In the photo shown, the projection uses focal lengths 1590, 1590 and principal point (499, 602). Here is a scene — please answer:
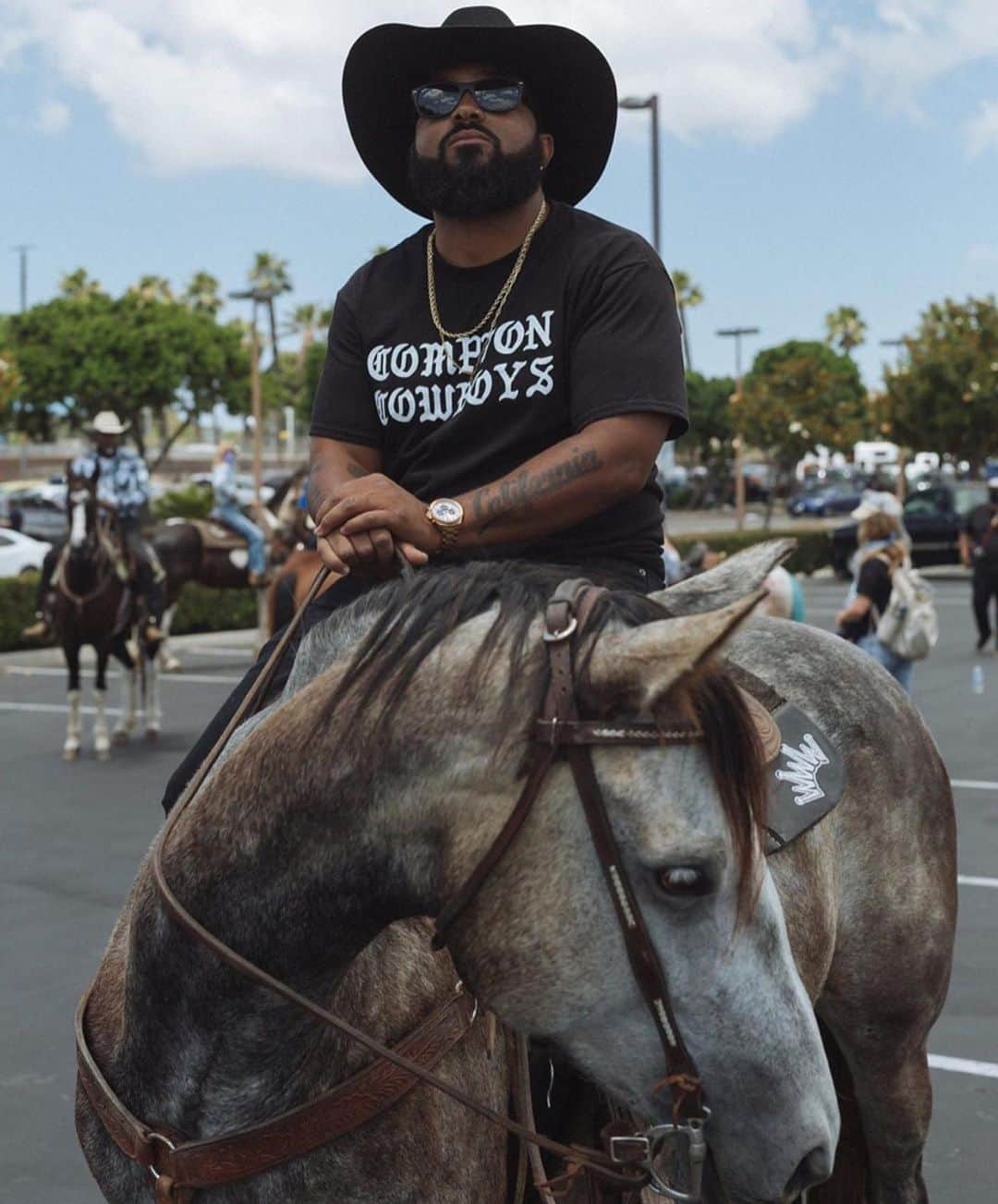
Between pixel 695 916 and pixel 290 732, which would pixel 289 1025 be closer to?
pixel 290 732

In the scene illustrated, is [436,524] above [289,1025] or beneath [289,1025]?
above

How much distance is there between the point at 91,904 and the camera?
26.9ft

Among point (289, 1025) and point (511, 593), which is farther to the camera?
point (289, 1025)

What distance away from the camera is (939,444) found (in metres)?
42.0

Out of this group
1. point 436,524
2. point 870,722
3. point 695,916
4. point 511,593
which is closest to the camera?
point 695,916

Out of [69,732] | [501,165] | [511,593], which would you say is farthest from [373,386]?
[69,732]

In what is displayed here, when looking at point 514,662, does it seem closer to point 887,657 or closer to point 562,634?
point 562,634

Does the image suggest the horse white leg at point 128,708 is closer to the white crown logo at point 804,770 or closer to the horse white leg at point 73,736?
the horse white leg at point 73,736

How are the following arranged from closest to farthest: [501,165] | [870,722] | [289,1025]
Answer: [289,1025]
[501,165]
[870,722]

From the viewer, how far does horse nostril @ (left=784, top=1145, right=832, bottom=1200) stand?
6.57 ft

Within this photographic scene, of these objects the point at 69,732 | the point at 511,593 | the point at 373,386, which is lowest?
the point at 69,732

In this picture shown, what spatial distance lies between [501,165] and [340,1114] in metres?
1.61

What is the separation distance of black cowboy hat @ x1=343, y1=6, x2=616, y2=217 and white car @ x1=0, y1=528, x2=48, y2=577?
26663 mm

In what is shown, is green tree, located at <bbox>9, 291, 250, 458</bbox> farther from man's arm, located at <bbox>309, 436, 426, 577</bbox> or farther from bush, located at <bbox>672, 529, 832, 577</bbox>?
man's arm, located at <bbox>309, 436, 426, 577</bbox>
